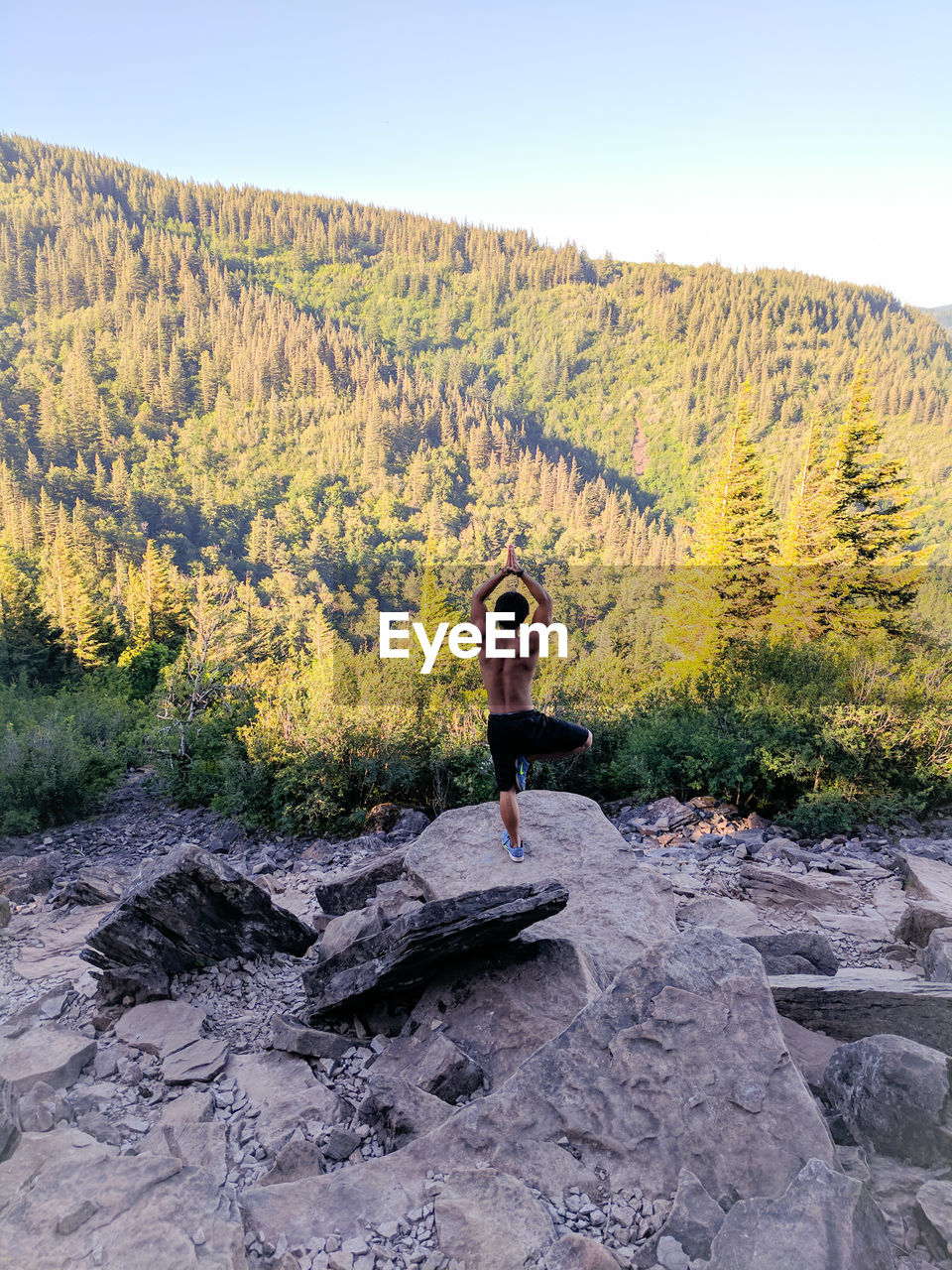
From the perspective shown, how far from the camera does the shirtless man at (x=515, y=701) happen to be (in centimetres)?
582

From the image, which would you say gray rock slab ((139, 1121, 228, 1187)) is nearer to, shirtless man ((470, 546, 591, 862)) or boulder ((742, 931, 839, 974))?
shirtless man ((470, 546, 591, 862))

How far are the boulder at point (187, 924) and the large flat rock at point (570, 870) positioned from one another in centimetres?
126

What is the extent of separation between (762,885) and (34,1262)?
6.18m

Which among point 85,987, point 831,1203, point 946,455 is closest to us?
point 831,1203

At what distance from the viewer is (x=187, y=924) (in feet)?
18.2

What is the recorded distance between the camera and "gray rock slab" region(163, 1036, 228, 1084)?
4.41 m

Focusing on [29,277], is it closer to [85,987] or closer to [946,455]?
[946,455]

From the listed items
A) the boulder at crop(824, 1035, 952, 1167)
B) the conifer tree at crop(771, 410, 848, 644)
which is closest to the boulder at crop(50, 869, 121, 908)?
the boulder at crop(824, 1035, 952, 1167)

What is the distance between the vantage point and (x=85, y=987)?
219 inches

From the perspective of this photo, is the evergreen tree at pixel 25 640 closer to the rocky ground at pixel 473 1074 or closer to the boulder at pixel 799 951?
the rocky ground at pixel 473 1074

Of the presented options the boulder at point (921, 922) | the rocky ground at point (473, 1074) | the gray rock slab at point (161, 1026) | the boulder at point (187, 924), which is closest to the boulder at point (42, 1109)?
the rocky ground at point (473, 1074)

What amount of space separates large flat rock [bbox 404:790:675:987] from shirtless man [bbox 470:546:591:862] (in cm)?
84

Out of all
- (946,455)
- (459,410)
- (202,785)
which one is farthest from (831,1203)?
(459,410)

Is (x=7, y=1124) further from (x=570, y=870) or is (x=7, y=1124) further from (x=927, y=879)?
(x=927, y=879)
